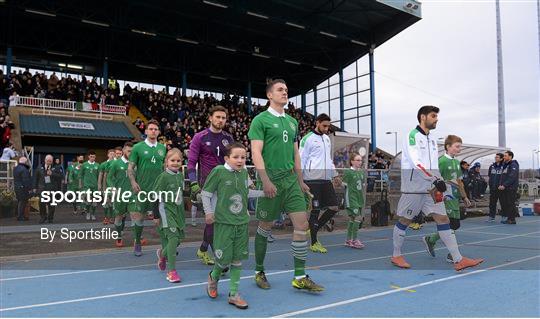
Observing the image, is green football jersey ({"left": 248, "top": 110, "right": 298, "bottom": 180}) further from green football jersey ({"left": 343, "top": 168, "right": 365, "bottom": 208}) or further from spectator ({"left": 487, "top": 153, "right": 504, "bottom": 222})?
spectator ({"left": 487, "top": 153, "right": 504, "bottom": 222})

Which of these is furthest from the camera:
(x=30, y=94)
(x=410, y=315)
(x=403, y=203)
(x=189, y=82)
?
(x=189, y=82)

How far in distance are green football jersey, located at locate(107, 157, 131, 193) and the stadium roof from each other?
2005 cm

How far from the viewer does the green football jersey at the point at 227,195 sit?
454 centimetres

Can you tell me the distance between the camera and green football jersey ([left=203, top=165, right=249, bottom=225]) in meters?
4.54

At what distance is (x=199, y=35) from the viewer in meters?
32.7

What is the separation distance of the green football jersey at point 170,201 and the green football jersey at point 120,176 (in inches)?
125

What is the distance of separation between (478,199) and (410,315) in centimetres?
1758

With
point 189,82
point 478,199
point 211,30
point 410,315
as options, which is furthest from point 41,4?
point 410,315

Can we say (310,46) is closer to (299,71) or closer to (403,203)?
(299,71)

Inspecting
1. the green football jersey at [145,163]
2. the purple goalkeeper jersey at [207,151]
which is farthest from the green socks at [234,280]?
the green football jersey at [145,163]

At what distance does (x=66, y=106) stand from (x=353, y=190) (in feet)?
66.2

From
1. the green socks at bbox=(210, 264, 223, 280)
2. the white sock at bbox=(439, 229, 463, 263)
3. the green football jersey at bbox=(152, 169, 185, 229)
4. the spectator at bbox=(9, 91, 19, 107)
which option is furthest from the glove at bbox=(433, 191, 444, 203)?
the spectator at bbox=(9, 91, 19, 107)

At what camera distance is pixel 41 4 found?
1049 inches

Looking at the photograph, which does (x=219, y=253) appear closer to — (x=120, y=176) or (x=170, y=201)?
(x=170, y=201)
